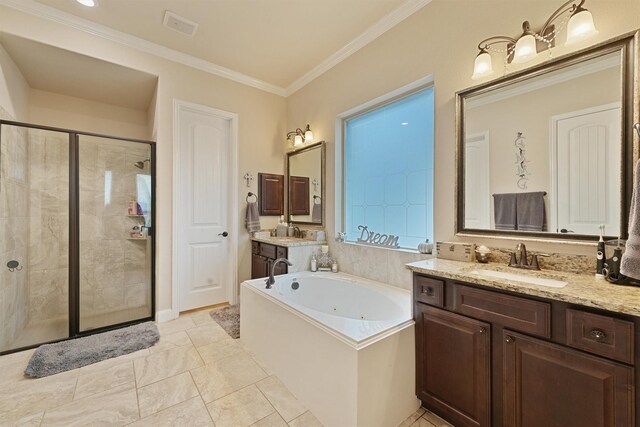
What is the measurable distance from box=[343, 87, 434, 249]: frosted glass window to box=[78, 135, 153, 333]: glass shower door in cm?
226

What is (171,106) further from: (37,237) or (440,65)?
(440,65)

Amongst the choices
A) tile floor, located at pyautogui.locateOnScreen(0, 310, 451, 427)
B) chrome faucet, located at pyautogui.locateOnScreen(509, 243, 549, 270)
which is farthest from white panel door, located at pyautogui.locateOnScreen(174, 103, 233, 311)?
chrome faucet, located at pyautogui.locateOnScreen(509, 243, 549, 270)

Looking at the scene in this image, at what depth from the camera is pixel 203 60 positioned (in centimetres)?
311

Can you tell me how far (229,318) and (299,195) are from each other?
5.53 ft

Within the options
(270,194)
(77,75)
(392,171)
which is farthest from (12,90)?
(392,171)

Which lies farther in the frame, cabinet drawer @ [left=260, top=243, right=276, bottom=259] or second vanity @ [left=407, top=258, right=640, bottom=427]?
cabinet drawer @ [left=260, top=243, right=276, bottom=259]

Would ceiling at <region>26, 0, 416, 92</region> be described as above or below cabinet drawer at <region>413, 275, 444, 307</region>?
above

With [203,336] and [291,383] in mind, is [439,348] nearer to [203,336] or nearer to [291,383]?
[291,383]

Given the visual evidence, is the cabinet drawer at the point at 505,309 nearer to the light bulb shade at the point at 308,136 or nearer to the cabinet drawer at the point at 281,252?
the cabinet drawer at the point at 281,252

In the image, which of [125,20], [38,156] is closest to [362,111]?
[125,20]

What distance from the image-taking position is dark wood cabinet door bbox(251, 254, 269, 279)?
3215 mm

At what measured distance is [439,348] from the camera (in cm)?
149

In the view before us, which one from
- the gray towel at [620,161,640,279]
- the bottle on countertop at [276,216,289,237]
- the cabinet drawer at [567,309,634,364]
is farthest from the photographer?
the bottle on countertop at [276,216,289,237]

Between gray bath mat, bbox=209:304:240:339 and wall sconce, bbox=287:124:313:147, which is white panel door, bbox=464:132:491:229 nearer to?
wall sconce, bbox=287:124:313:147
